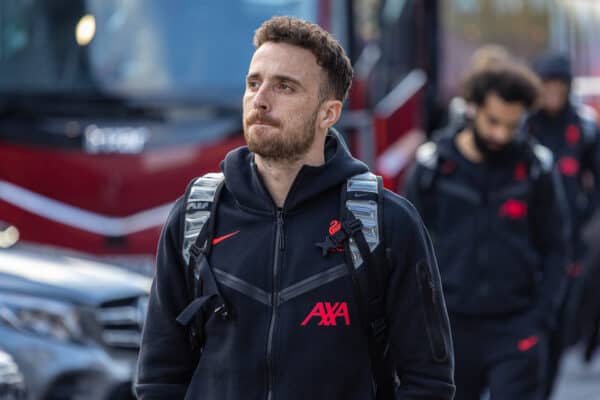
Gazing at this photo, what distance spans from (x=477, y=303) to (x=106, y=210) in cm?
372

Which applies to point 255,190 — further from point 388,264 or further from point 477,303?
point 477,303

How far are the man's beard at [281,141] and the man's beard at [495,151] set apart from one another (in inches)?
89.4

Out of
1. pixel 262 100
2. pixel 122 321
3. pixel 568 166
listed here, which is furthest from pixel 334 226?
pixel 568 166

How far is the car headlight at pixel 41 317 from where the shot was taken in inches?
227

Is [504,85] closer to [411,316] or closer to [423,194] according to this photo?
[423,194]

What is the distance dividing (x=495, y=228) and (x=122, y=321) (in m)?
1.85

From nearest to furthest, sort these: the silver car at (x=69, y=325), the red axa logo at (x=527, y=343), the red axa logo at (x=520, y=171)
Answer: the red axa logo at (x=527, y=343), the red axa logo at (x=520, y=171), the silver car at (x=69, y=325)

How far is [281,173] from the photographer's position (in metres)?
3.22

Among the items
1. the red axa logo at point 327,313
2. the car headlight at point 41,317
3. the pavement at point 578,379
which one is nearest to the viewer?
the red axa logo at point 327,313

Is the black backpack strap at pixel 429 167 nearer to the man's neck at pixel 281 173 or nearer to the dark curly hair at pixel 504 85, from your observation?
the dark curly hair at pixel 504 85

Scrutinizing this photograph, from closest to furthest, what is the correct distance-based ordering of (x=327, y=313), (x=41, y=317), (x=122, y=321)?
(x=327, y=313), (x=41, y=317), (x=122, y=321)

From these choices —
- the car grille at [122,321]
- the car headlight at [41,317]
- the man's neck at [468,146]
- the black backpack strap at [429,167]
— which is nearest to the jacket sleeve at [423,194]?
the black backpack strap at [429,167]

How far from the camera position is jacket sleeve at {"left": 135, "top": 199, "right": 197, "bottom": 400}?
324cm

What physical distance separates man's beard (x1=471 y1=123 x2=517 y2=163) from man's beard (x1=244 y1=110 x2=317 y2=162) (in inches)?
89.4
